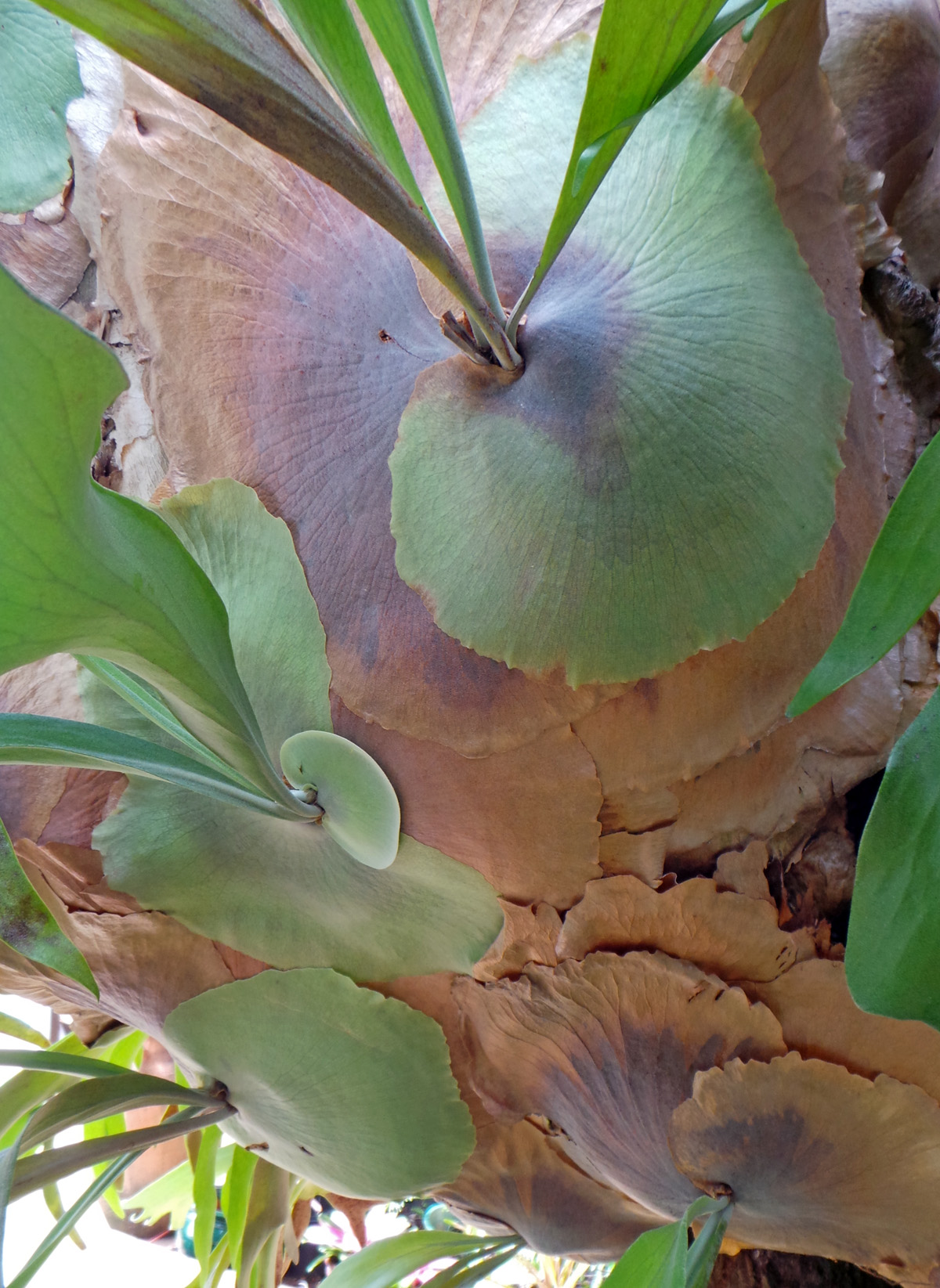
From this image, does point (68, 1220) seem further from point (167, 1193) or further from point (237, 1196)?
point (167, 1193)

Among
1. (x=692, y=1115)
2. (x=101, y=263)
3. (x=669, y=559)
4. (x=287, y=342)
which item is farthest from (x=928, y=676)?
(x=101, y=263)

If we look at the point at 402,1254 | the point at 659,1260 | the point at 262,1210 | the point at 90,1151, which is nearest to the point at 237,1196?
the point at 262,1210

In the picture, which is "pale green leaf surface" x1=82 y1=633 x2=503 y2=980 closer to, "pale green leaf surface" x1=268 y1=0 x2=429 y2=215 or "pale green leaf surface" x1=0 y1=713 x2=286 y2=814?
"pale green leaf surface" x1=0 y1=713 x2=286 y2=814

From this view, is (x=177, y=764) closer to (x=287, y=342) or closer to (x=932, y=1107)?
(x=287, y=342)

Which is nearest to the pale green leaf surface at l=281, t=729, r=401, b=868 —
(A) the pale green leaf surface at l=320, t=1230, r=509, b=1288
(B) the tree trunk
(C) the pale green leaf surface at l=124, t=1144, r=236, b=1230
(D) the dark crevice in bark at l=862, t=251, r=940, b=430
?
(B) the tree trunk

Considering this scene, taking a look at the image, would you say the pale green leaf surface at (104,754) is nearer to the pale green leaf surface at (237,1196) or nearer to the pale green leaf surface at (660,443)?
the pale green leaf surface at (660,443)

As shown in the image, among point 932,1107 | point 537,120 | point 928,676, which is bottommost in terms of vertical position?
point 932,1107
